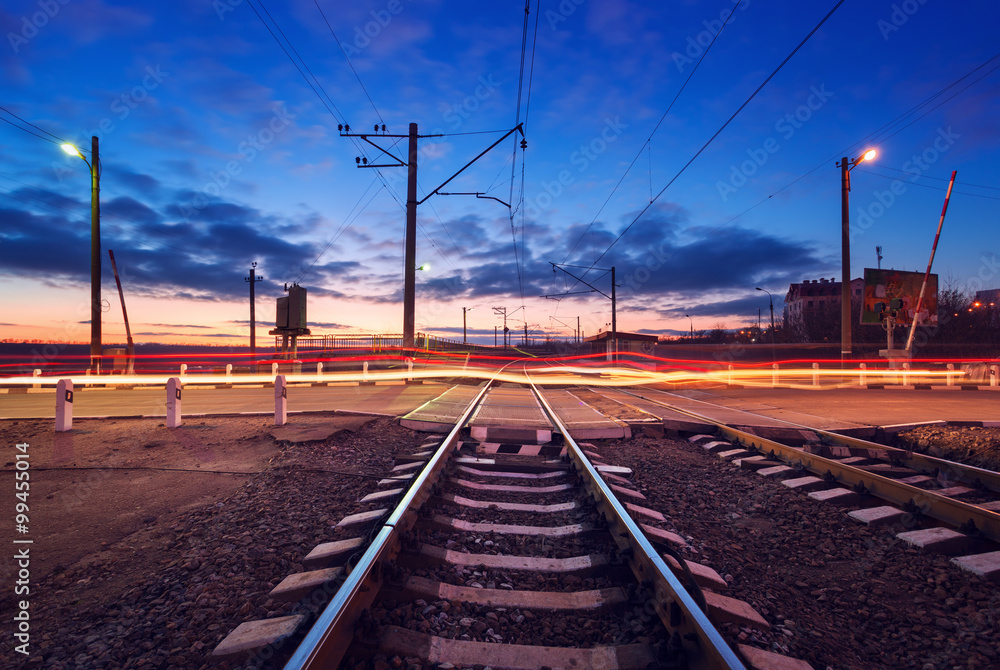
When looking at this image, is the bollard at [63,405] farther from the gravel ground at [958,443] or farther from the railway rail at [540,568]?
the gravel ground at [958,443]

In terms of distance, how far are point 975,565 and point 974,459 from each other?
515cm

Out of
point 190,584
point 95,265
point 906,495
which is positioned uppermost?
point 95,265

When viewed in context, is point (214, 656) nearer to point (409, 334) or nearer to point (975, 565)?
point (975, 565)

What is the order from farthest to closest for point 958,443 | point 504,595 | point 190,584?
point 958,443 → point 190,584 → point 504,595

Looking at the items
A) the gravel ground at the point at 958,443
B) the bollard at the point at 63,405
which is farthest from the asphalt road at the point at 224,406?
the gravel ground at the point at 958,443

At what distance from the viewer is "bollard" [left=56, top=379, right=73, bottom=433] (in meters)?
8.02

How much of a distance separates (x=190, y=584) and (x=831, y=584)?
13.7 feet

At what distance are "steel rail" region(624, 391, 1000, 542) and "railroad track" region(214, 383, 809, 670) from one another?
2.31 meters

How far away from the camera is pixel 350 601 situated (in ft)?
7.84

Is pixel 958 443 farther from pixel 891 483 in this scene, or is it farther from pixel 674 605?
pixel 674 605

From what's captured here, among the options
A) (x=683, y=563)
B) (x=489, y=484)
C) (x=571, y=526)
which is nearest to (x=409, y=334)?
(x=489, y=484)

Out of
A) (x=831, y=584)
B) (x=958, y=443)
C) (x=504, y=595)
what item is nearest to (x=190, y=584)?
(x=504, y=595)

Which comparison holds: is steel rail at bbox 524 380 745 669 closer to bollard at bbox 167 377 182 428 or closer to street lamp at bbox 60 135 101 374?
bollard at bbox 167 377 182 428

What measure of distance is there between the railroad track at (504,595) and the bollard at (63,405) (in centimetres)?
689
